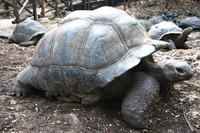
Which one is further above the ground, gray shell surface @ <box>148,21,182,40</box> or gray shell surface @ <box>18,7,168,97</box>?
gray shell surface @ <box>18,7,168,97</box>

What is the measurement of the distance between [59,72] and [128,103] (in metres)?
0.91

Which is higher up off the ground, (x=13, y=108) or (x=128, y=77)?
(x=128, y=77)

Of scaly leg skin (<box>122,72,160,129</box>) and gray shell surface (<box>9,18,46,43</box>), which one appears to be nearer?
scaly leg skin (<box>122,72,160,129</box>)

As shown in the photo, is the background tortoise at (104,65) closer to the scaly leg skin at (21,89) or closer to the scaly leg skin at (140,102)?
the scaly leg skin at (140,102)

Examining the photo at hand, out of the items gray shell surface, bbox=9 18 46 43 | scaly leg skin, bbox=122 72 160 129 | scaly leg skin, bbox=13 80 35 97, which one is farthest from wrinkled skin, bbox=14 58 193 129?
gray shell surface, bbox=9 18 46 43

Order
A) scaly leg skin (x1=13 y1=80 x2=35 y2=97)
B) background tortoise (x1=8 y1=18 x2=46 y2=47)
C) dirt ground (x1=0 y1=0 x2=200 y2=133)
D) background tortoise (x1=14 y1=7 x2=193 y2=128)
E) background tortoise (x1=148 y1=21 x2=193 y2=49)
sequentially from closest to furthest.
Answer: dirt ground (x1=0 y1=0 x2=200 y2=133), background tortoise (x1=14 y1=7 x2=193 y2=128), scaly leg skin (x1=13 y1=80 x2=35 y2=97), background tortoise (x1=148 y1=21 x2=193 y2=49), background tortoise (x1=8 y1=18 x2=46 y2=47)

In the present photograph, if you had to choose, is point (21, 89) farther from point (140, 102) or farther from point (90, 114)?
point (140, 102)

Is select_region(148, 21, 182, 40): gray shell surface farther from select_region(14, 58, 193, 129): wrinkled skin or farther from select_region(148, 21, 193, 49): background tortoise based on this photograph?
select_region(14, 58, 193, 129): wrinkled skin

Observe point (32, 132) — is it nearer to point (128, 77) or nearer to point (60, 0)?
point (128, 77)

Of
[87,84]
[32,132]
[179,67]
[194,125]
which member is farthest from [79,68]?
[194,125]

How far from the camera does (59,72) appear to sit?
233 centimetres

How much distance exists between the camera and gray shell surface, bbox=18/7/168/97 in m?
2.15

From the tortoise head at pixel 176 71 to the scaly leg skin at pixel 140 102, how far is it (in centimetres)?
20

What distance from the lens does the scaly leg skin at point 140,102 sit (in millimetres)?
2006
